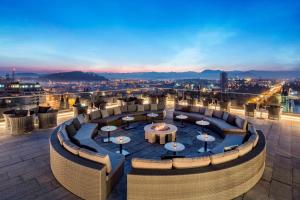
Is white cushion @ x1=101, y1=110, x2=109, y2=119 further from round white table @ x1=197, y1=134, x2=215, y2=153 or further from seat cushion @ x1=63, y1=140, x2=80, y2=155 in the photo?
round white table @ x1=197, y1=134, x2=215, y2=153

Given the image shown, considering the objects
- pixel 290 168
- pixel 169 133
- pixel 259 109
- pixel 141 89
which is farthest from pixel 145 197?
pixel 141 89

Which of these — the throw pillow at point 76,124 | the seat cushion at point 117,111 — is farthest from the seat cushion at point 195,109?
the throw pillow at point 76,124

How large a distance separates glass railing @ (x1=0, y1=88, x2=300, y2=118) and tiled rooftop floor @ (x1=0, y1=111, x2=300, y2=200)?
252 cm

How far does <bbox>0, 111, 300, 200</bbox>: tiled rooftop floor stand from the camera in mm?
3135

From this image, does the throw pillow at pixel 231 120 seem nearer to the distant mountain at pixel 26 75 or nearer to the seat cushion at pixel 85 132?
the seat cushion at pixel 85 132

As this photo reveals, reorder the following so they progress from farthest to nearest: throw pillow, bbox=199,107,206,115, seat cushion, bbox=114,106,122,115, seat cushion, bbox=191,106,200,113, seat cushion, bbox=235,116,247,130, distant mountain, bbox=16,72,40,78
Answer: distant mountain, bbox=16,72,40,78 < seat cushion, bbox=191,106,200,113 < throw pillow, bbox=199,107,206,115 < seat cushion, bbox=114,106,122,115 < seat cushion, bbox=235,116,247,130

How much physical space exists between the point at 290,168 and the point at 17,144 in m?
7.24

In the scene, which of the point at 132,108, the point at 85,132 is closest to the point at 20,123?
the point at 85,132

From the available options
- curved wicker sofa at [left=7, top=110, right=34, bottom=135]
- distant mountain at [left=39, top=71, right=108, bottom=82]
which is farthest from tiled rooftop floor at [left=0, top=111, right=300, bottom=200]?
distant mountain at [left=39, top=71, right=108, bottom=82]

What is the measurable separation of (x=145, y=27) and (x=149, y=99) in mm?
9237

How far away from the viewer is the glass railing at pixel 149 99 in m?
8.29

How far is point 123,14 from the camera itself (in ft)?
48.2

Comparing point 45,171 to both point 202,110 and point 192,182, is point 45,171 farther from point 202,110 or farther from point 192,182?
point 202,110

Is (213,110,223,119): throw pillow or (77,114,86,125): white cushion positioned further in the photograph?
(213,110,223,119): throw pillow
